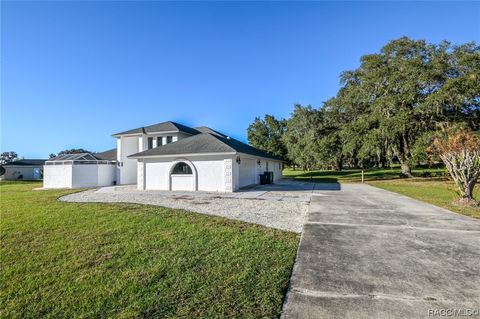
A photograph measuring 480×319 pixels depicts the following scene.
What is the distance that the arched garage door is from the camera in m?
15.2

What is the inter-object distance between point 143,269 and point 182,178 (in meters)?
11.9

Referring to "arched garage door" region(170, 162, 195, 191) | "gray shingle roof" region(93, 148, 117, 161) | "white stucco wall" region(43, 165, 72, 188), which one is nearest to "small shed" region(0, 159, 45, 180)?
"gray shingle roof" region(93, 148, 117, 161)

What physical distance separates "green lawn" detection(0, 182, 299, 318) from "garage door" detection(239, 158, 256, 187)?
32.3 ft

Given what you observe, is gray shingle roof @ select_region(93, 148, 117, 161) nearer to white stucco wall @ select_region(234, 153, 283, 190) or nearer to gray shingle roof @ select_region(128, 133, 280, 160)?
gray shingle roof @ select_region(128, 133, 280, 160)

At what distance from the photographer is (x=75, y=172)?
65.1 feet

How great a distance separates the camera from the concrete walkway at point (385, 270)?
8.64ft

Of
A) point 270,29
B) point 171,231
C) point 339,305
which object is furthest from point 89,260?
point 270,29

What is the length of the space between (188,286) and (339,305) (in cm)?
191

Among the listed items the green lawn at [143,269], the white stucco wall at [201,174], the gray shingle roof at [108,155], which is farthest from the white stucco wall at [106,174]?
the green lawn at [143,269]

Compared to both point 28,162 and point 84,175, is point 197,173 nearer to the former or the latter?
point 84,175

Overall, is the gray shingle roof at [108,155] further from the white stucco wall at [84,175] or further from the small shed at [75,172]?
the white stucco wall at [84,175]

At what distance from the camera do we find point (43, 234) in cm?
567

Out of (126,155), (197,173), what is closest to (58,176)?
(126,155)

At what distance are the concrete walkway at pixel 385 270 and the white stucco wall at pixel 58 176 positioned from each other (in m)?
21.3
